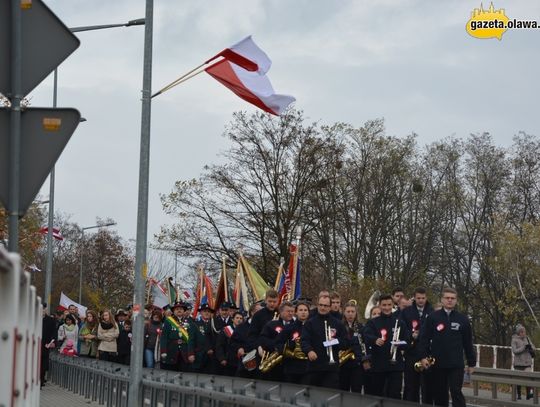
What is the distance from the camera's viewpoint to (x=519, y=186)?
190ft

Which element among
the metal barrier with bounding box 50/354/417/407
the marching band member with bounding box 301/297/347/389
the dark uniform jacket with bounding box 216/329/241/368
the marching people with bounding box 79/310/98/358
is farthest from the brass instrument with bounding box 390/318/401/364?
the marching people with bounding box 79/310/98/358

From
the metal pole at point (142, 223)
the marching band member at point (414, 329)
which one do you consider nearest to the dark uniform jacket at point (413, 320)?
the marching band member at point (414, 329)

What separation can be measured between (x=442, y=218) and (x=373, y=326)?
4180 cm

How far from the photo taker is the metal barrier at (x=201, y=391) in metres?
11.3

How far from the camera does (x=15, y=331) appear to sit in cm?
460

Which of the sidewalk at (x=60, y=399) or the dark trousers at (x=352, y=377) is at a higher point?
the dark trousers at (x=352, y=377)

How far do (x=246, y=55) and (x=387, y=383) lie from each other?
551cm

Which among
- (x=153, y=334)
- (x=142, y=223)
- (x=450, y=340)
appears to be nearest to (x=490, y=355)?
(x=153, y=334)

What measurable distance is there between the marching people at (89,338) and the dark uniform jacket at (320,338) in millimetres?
14376

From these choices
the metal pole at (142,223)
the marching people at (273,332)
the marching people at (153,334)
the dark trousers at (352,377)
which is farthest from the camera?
the marching people at (153,334)

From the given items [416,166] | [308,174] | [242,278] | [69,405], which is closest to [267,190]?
[308,174]

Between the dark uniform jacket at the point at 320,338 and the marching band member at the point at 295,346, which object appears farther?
the marching band member at the point at 295,346

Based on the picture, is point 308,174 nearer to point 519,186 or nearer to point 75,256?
point 519,186

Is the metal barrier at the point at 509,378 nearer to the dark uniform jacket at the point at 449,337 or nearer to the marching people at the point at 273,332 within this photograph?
the marching people at the point at 273,332
